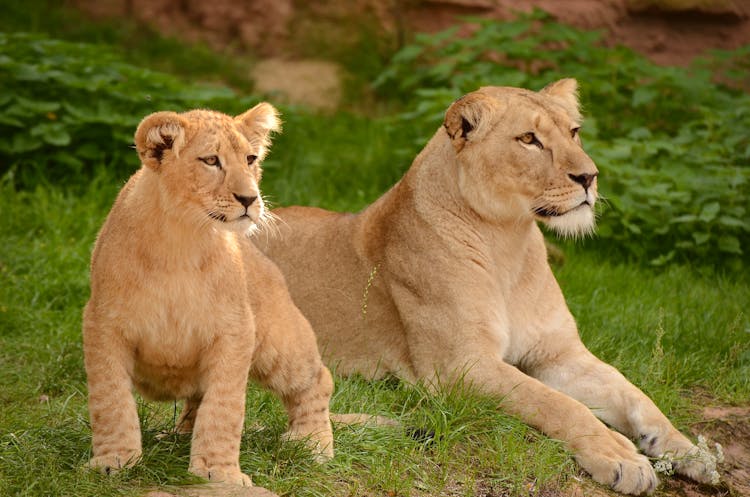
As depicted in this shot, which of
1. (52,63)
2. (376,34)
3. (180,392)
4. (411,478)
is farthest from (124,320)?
(376,34)

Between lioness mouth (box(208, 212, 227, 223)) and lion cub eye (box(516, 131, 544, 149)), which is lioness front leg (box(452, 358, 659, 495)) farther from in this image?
lioness mouth (box(208, 212, 227, 223))

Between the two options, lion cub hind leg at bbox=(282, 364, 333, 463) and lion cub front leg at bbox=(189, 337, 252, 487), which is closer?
lion cub front leg at bbox=(189, 337, 252, 487)

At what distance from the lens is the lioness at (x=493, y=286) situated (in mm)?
5246

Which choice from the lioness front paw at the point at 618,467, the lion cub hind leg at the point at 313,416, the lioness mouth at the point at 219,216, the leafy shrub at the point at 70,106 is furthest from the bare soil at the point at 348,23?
the lioness mouth at the point at 219,216

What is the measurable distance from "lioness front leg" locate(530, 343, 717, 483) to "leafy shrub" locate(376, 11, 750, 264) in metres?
2.25

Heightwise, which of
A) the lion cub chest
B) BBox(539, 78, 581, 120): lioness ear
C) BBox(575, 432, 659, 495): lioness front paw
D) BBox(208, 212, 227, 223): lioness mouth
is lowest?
BBox(575, 432, 659, 495): lioness front paw

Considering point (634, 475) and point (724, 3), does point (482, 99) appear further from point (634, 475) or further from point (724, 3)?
point (724, 3)

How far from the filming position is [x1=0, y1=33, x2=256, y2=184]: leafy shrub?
8.19 metres

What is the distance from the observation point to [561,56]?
9664 mm

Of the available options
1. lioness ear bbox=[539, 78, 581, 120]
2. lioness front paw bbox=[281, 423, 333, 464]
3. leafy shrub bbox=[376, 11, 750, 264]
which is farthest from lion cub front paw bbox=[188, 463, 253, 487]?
leafy shrub bbox=[376, 11, 750, 264]

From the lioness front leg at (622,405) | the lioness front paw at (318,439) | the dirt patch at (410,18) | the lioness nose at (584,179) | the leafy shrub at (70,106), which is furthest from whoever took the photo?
the dirt patch at (410,18)

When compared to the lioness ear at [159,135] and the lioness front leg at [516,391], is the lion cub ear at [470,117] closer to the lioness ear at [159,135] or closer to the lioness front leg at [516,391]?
the lioness front leg at [516,391]

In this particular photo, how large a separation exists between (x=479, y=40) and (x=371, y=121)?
4.36ft

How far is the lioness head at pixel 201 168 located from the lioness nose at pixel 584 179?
1736mm
